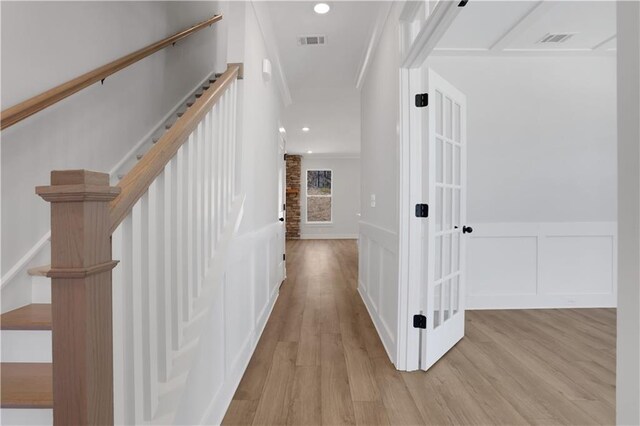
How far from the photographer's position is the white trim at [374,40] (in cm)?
234

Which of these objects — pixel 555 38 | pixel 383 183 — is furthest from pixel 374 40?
pixel 555 38

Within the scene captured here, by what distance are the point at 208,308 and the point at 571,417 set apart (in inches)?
76.7

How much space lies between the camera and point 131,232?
0.83 m

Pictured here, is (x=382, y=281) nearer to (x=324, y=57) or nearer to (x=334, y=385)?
(x=334, y=385)

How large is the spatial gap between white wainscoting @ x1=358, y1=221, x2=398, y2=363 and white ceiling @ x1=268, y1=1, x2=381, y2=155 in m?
1.76

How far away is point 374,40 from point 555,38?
1.82 m

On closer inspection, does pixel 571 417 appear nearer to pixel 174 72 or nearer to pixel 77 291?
pixel 77 291

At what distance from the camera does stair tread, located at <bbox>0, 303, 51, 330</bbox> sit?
1.21 metres

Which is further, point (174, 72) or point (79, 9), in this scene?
point (174, 72)

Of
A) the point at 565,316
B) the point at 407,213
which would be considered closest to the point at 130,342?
the point at 407,213

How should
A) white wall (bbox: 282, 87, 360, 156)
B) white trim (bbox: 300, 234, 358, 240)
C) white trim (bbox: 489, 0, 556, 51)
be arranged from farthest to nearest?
white trim (bbox: 300, 234, 358, 240), white wall (bbox: 282, 87, 360, 156), white trim (bbox: 489, 0, 556, 51)

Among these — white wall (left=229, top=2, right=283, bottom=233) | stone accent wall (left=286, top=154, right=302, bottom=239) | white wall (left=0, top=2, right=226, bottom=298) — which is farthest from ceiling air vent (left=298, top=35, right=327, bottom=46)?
stone accent wall (left=286, top=154, right=302, bottom=239)

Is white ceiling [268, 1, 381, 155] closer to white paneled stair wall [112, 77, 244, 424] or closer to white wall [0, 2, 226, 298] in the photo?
white wall [0, 2, 226, 298]

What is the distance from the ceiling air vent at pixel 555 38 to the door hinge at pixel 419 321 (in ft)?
9.70
